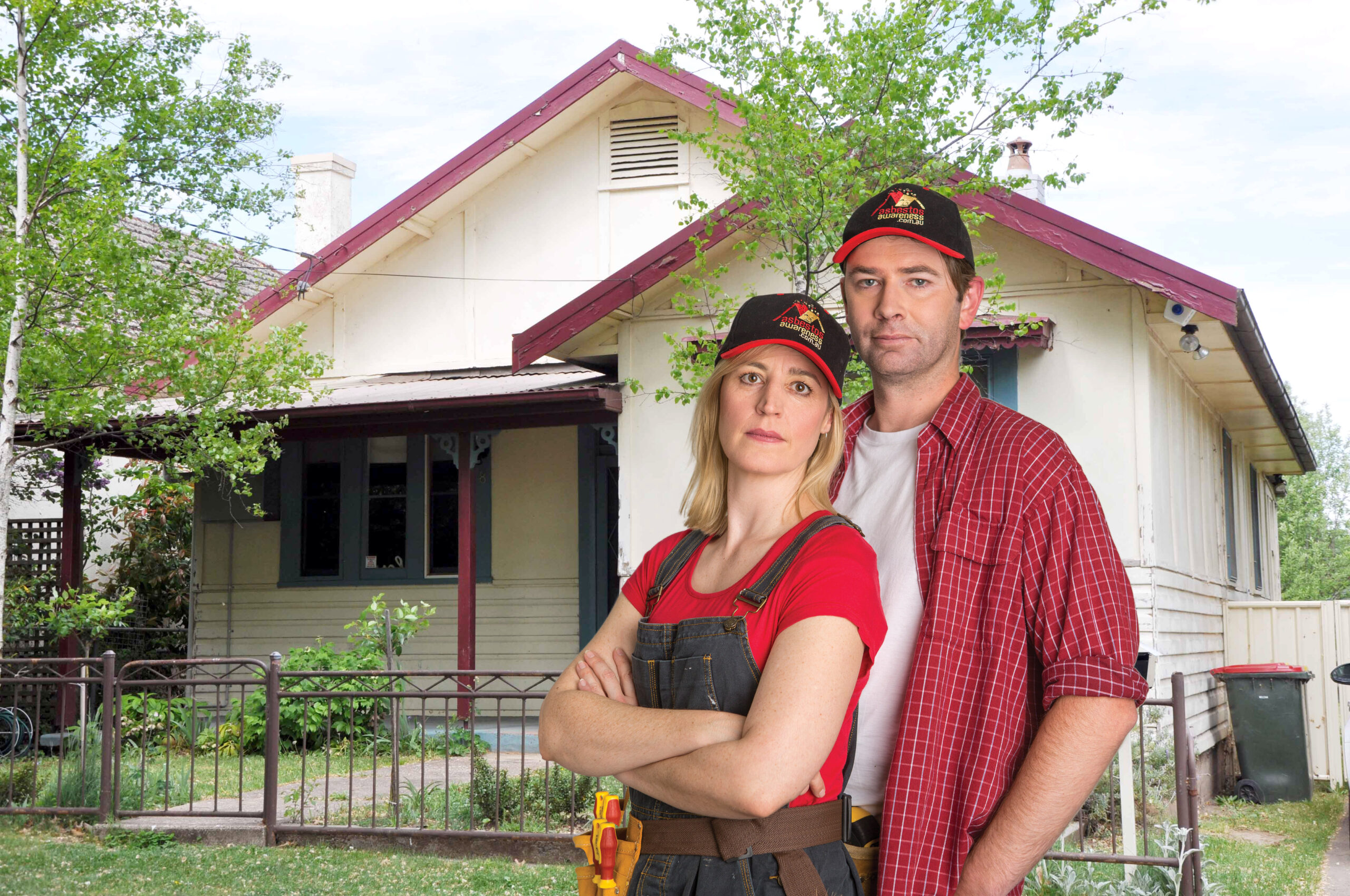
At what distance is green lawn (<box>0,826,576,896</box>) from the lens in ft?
23.4

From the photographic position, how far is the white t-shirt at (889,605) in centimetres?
224

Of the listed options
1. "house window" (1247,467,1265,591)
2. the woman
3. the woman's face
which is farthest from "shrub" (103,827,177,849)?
"house window" (1247,467,1265,591)

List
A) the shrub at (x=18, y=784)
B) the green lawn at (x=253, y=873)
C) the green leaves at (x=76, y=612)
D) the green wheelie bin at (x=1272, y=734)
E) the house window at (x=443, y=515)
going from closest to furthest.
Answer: the green lawn at (x=253, y=873), the shrub at (x=18, y=784), the green leaves at (x=76, y=612), the green wheelie bin at (x=1272, y=734), the house window at (x=443, y=515)

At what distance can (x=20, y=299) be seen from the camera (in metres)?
10.1

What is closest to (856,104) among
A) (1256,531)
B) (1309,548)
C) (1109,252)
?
(1109,252)

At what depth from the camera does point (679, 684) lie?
6.90 ft

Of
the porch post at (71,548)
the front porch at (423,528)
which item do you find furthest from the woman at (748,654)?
the porch post at (71,548)

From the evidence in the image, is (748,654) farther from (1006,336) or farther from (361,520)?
(361,520)

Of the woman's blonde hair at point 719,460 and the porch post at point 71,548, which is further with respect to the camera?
the porch post at point 71,548

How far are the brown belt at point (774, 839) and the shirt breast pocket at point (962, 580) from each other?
0.37 m

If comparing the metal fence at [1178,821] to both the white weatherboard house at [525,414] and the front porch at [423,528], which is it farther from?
the front porch at [423,528]

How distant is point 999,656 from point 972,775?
0.20 metres

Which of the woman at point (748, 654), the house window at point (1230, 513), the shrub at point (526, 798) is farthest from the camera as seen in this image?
the house window at point (1230, 513)

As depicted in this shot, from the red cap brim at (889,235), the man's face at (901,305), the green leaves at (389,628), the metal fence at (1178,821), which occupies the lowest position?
the metal fence at (1178,821)
